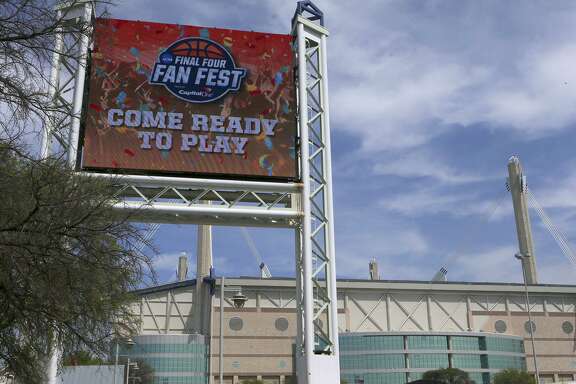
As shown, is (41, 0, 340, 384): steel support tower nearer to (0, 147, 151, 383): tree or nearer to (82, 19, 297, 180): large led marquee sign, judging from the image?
(82, 19, 297, 180): large led marquee sign

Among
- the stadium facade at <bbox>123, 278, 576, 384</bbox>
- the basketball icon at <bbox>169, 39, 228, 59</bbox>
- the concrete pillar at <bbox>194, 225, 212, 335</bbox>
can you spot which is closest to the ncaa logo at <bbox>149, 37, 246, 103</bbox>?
the basketball icon at <bbox>169, 39, 228, 59</bbox>

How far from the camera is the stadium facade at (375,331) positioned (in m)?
84.6

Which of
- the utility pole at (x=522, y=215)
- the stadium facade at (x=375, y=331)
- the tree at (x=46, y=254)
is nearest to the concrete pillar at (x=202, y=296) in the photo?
the stadium facade at (x=375, y=331)

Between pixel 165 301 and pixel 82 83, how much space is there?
69.7m

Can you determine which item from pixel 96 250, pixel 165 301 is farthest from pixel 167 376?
pixel 96 250

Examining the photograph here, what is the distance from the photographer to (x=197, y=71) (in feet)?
80.1

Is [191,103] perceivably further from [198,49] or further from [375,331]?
[375,331]

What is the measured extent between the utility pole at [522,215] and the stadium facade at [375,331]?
338 inches

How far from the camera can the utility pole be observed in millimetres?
105231

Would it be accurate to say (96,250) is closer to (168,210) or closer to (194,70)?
(168,210)

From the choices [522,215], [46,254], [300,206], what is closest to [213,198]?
[300,206]

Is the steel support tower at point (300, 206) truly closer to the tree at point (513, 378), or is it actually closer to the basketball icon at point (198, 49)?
the basketball icon at point (198, 49)

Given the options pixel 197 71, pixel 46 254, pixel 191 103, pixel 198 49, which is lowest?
pixel 46 254

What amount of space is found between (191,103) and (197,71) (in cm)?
134
